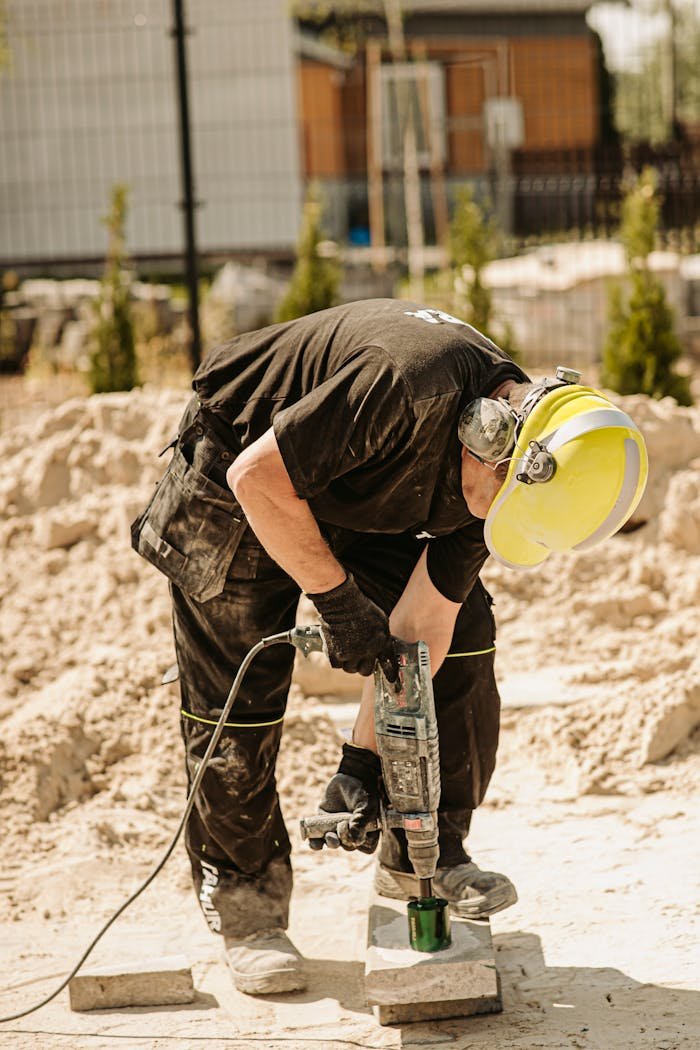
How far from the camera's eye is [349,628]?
2.63 m

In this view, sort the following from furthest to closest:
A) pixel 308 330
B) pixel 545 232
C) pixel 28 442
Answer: pixel 545 232 < pixel 28 442 < pixel 308 330

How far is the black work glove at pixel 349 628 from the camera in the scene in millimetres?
2639

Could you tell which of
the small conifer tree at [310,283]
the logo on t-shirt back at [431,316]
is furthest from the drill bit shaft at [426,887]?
the small conifer tree at [310,283]

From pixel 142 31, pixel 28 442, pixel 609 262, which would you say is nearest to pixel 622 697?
pixel 28 442

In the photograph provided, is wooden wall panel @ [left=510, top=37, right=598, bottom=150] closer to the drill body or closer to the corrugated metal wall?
the corrugated metal wall

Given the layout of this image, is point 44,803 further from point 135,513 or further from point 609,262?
point 609,262

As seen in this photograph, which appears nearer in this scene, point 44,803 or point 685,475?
point 44,803

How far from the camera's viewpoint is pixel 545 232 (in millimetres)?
14203

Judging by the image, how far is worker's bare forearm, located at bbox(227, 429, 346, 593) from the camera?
8.27 ft

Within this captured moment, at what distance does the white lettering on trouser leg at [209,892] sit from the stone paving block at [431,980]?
0.44m

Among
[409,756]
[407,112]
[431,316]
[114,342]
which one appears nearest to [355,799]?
[409,756]

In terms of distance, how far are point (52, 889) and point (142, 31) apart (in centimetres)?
1080

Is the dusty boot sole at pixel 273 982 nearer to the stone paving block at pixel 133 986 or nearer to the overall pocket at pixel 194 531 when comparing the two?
the stone paving block at pixel 133 986

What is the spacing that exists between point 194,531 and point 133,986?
3.71 feet
